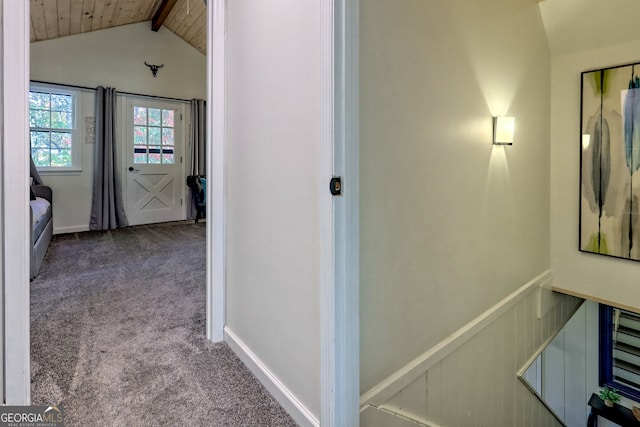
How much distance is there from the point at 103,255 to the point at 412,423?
349cm

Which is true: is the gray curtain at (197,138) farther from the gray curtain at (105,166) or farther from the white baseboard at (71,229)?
the white baseboard at (71,229)

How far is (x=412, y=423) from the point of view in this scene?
5.07ft

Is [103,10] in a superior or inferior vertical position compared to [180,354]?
superior

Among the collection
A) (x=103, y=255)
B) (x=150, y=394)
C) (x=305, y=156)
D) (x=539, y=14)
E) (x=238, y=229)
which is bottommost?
(x=150, y=394)

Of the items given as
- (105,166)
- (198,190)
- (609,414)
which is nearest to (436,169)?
(609,414)

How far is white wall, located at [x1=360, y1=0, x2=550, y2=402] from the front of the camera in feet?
4.36

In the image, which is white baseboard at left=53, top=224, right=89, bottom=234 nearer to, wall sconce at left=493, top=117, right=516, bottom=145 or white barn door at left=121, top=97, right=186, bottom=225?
white barn door at left=121, top=97, right=186, bottom=225

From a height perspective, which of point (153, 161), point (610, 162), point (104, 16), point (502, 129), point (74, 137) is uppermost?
point (104, 16)

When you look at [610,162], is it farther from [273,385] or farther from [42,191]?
[42,191]

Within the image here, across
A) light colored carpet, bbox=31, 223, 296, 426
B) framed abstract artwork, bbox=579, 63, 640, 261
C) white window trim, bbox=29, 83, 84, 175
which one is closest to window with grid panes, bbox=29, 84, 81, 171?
white window trim, bbox=29, 83, 84, 175

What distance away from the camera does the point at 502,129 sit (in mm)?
2049

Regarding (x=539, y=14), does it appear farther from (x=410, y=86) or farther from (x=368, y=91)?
(x=368, y=91)

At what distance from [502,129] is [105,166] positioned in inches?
203

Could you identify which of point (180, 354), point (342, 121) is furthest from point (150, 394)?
point (342, 121)
